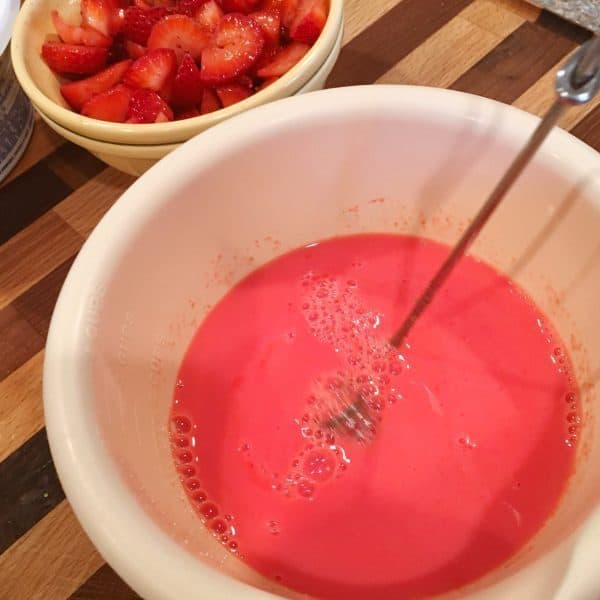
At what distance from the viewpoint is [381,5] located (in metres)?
1.00

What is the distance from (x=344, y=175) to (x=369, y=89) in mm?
91

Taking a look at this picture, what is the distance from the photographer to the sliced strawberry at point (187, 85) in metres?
0.80

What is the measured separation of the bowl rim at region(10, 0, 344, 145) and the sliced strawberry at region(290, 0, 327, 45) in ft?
0.05

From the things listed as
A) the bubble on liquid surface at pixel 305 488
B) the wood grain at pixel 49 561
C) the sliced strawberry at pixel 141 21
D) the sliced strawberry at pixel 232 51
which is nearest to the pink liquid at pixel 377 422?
the bubble on liquid surface at pixel 305 488

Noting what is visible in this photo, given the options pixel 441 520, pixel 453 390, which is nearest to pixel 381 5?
pixel 453 390

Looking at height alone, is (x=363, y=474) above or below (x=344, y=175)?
below

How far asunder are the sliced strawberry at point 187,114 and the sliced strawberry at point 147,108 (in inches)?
1.1

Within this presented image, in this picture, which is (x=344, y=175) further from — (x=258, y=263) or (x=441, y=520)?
(x=441, y=520)

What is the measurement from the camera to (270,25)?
0.83 m

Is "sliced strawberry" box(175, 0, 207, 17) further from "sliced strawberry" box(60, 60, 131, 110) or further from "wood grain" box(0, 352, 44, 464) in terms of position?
"wood grain" box(0, 352, 44, 464)

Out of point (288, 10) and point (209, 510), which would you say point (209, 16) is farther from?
point (209, 510)

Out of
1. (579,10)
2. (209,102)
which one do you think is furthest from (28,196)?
(579,10)

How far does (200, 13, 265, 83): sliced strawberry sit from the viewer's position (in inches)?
31.4

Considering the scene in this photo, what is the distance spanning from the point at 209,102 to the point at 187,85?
1.2 inches
